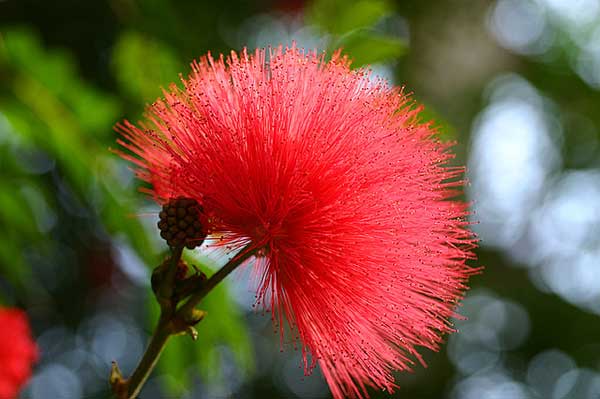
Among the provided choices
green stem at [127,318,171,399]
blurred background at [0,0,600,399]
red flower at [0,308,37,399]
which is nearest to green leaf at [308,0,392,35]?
blurred background at [0,0,600,399]

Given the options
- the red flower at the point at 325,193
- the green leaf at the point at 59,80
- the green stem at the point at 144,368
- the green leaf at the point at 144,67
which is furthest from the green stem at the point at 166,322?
the green leaf at the point at 59,80

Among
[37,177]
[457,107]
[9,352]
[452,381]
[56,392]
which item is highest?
[457,107]

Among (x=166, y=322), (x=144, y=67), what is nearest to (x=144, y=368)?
A: (x=166, y=322)

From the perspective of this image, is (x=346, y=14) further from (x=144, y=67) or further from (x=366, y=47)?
(x=144, y=67)

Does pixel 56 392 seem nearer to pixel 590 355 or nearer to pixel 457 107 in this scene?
pixel 457 107

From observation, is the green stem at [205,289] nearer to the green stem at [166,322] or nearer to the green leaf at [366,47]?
the green stem at [166,322]

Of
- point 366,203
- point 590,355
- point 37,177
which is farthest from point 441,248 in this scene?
point 590,355

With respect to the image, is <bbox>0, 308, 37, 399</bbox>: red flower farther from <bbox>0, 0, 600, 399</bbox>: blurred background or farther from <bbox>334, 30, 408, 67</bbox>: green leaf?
<bbox>334, 30, 408, 67</bbox>: green leaf
